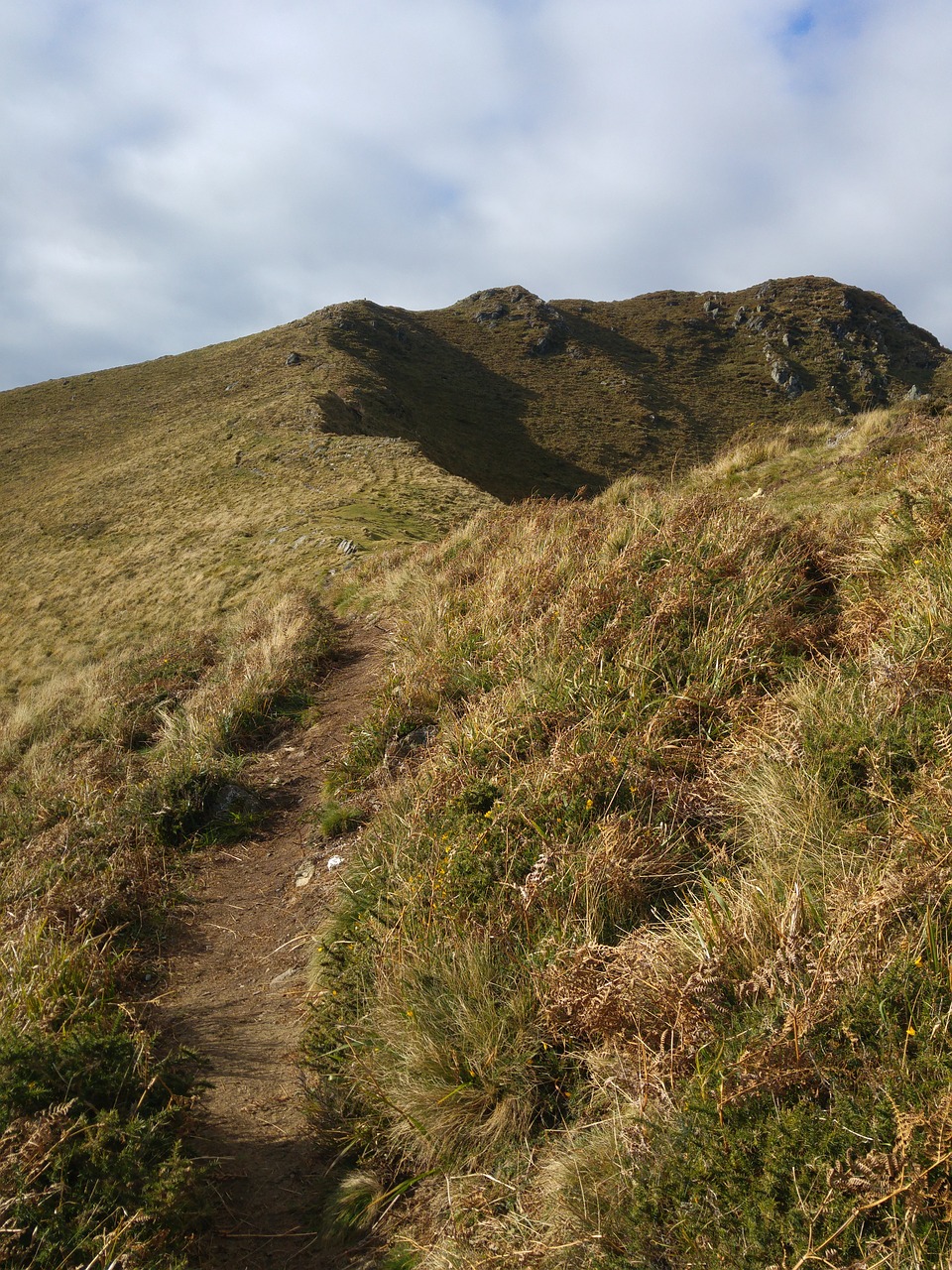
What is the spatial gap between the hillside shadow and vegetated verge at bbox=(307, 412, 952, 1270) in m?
30.9

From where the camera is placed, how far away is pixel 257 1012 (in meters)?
3.88

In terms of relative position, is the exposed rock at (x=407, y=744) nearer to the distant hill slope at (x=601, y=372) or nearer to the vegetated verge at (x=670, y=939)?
the vegetated verge at (x=670, y=939)

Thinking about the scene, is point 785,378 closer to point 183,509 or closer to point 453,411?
point 453,411

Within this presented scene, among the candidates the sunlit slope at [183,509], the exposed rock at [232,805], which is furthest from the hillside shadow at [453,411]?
the exposed rock at [232,805]

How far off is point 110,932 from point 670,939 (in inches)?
119

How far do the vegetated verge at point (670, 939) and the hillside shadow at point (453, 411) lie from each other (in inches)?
1217

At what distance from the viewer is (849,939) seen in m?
2.38

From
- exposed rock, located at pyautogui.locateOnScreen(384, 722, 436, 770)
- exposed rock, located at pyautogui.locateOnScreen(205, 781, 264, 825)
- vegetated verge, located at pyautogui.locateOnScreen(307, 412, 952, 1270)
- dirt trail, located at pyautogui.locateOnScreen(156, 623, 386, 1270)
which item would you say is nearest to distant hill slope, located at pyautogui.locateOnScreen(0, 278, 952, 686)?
exposed rock, located at pyautogui.locateOnScreen(205, 781, 264, 825)

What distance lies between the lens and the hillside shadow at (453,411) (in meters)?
43.1

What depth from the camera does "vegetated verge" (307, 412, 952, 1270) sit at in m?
1.97

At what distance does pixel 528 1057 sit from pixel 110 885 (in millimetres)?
3200

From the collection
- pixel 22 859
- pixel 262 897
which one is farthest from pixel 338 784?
pixel 22 859

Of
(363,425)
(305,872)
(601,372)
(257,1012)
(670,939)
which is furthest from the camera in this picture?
(601,372)

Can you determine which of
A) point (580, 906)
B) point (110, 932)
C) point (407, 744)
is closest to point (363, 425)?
point (407, 744)
